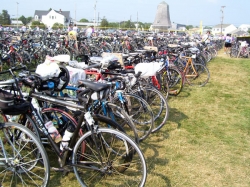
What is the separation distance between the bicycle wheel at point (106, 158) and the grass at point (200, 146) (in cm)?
27

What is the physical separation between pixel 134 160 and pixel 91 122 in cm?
90

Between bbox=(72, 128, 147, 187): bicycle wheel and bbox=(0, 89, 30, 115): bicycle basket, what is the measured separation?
67 centimetres

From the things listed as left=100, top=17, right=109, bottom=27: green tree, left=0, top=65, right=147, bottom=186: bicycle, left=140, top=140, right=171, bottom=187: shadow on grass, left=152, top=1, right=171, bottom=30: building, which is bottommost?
left=140, top=140, right=171, bottom=187: shadow on grass

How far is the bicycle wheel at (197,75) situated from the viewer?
23.9 ft

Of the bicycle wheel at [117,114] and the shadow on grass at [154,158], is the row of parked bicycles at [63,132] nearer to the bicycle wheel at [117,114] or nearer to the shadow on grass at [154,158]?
the bicycle wheel at [117,114]

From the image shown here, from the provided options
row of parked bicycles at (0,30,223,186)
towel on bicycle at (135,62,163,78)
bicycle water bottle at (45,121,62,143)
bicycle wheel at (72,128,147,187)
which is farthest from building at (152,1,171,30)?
bicycle water bottle at (45,121,62,143)

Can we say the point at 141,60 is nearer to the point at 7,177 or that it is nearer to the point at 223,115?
the point at 223,115

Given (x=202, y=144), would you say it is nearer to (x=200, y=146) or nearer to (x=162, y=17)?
(x=200, y=146)

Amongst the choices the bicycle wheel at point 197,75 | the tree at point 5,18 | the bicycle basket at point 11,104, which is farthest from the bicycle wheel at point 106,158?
the tree at point 5,18

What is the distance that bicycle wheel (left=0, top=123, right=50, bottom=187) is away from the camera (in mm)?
2342

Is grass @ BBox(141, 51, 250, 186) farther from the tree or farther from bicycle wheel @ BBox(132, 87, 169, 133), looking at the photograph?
the tree

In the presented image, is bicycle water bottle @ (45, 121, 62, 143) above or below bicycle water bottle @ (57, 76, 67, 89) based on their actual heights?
below

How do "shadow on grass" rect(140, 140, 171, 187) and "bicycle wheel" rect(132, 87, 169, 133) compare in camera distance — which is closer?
"shadow on grass" rect(140, 140, 171, 187)

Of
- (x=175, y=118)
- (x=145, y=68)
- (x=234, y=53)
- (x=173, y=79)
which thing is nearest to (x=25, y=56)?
(x=173, y=79)
